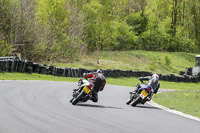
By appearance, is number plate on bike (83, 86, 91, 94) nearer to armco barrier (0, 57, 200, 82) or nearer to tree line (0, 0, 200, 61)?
armco barrier (0, 57, 200, 82)

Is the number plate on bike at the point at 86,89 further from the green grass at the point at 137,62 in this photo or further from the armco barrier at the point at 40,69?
the green grass at the point at 137,62

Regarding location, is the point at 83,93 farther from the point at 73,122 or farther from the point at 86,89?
the point at 73,122

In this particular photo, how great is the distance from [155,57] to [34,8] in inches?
1033

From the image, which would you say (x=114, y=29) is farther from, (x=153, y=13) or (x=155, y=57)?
(x=153, y=13)

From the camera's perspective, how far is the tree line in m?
36.5

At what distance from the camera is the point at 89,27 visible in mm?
54844

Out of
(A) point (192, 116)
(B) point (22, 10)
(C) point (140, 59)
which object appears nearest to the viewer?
(A) point (192, 116)

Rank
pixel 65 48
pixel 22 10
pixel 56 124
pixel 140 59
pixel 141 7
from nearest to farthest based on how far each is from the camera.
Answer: pixel 56 124 < pixel 22 10 < pixel 65 48 < pixel 140 59 < pixel 141 7

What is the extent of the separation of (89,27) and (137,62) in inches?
388

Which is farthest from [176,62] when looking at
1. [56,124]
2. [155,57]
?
[56,124]

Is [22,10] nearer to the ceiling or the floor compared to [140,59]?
nearer to the ceiling

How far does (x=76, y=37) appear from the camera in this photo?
43156 mm

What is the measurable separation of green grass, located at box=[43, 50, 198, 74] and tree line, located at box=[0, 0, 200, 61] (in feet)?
7.13

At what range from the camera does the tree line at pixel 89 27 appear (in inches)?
1436
